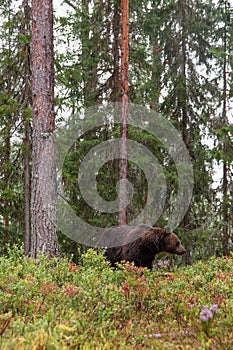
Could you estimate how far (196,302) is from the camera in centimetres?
584

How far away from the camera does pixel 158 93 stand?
58.1ft

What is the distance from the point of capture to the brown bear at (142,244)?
11516 mm

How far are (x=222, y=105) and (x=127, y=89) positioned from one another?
4233 millimetres

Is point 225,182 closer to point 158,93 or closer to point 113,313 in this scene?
point 158,93

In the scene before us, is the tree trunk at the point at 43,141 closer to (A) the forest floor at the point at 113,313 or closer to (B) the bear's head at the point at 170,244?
(A) the forest floor at the point at 113,313

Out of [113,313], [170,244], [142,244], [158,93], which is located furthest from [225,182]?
[113,313]

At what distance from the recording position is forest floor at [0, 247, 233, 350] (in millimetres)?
4156

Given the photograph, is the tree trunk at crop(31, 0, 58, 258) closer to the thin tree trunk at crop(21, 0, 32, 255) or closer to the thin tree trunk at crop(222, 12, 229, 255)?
the thin tree trunk at crop(21, 0, 32, 255)

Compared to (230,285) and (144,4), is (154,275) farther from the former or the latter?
(144,4)

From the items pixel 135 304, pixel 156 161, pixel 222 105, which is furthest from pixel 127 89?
pixel 135 304

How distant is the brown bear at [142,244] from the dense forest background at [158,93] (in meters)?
4.28

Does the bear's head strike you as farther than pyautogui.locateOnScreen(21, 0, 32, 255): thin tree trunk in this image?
No

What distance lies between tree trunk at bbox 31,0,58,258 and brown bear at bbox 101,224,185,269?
299 centimetres

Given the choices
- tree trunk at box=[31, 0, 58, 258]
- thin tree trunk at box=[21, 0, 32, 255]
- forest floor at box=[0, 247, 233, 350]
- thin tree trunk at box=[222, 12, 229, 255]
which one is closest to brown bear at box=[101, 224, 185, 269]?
tree trunk at box=[31, 0, 58, 258]
